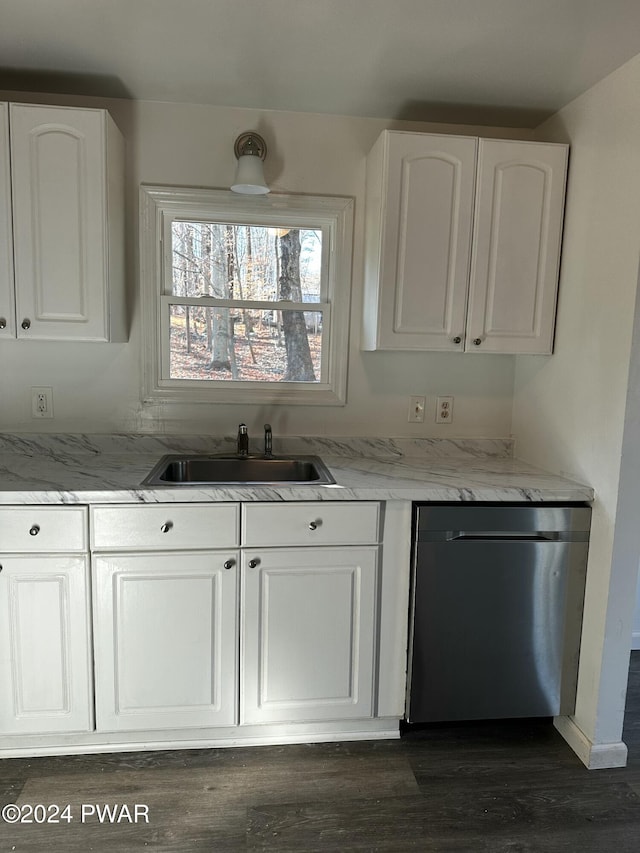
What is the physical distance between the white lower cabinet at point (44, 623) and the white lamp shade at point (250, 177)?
1302 mm

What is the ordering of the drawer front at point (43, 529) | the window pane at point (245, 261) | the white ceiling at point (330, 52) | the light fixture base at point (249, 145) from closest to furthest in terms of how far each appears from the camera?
the white ceiling at point (330, 52) → the drawer front at point (43, 529) → the light fixture base at point (249, 145) → the window pane at point (245, 261)

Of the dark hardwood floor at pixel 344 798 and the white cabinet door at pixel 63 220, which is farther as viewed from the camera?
the white cabinet door at pixel 63 220

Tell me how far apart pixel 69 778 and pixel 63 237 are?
1.80 metres

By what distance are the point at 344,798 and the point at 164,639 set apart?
755 mm

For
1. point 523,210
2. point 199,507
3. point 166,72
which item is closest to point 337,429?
point 199,507

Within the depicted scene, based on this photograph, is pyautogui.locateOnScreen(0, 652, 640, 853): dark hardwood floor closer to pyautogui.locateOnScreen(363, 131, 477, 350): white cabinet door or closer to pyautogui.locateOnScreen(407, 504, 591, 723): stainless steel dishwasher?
pyautogui.locateOnScreen(407, 504, 591, 723): stainless steel dishwasher

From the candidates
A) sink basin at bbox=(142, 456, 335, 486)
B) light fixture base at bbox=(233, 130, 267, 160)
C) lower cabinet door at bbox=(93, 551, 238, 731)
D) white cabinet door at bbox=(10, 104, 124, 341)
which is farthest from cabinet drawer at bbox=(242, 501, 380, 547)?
light fixture base at bbox=(233, 130, 267, 160)

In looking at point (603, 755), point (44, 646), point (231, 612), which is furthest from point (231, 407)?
point (603, 755)

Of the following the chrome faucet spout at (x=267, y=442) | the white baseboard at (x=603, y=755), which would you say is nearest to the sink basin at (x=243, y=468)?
the chrome faucet spout at (x=267, y=442)

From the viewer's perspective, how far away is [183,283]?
252cm

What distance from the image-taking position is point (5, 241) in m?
2.12

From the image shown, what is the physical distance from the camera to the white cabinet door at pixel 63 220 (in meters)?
2.09

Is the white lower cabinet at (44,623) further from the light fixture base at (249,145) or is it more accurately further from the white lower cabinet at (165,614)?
the light fixture base at (249,145)

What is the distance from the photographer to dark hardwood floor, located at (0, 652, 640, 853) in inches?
68.8
